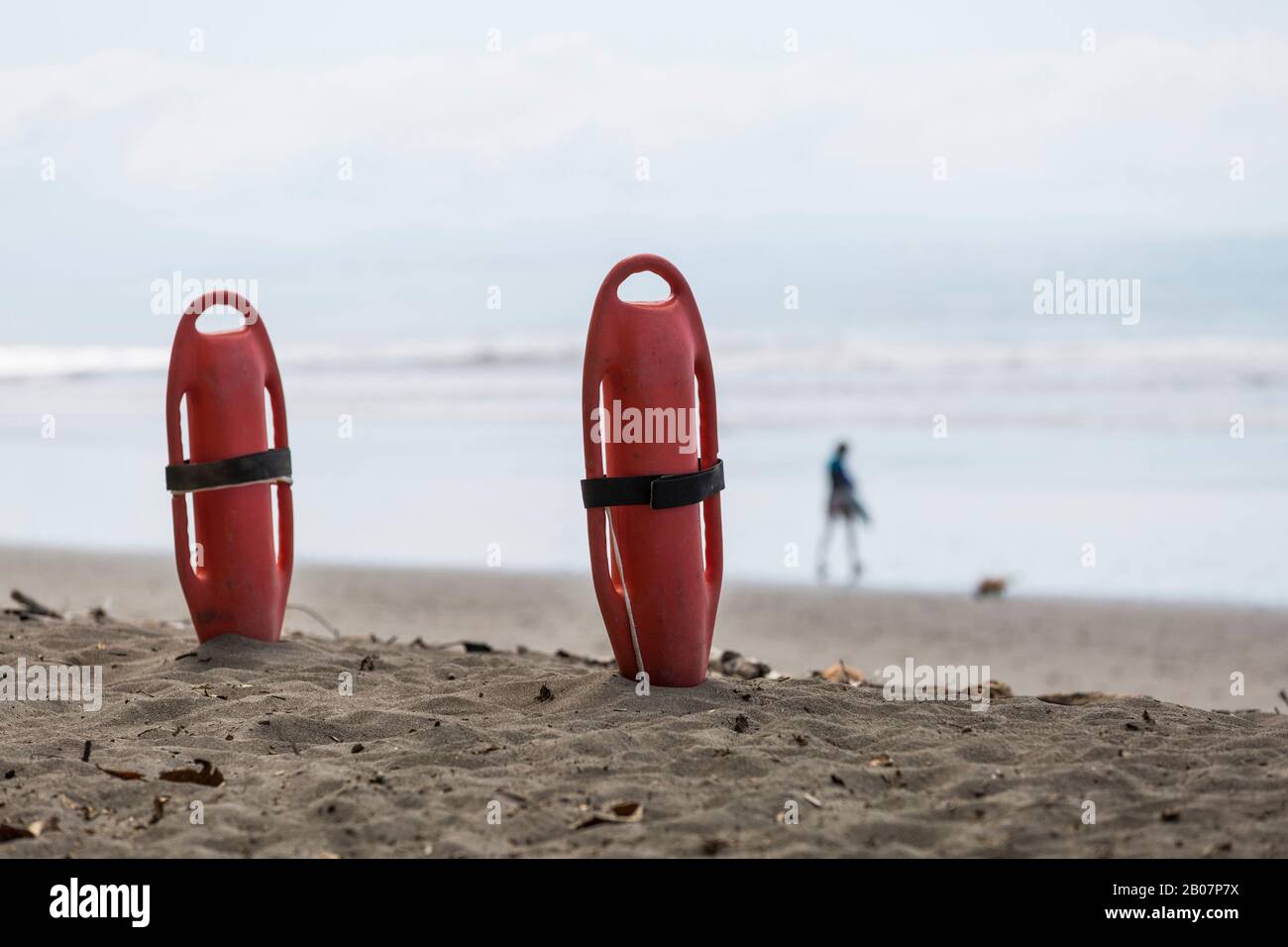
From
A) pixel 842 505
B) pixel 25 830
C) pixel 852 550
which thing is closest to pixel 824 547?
pixel 852 550

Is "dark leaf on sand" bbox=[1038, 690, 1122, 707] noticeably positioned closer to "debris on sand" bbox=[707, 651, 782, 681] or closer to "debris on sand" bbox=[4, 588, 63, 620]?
"debris on sand" bbox=[707, 651, 782, 681]

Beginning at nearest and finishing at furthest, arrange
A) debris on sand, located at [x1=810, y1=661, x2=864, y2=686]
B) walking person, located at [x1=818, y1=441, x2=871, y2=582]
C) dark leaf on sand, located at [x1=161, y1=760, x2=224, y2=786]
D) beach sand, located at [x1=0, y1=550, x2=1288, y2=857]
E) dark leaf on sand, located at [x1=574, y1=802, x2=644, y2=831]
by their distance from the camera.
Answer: beach sand, located at [x1=0, y1=550, x2=1288, y2=857] → dark leaf on sand, located at [x1=574, y1=802, x2=644, y2=831] → dark leaf on sand, located at [x1=161, y1=760, x2=224, y2=786] → debris on sand, located at [x1=810, y1=661, x2=864, y2=686] → walking person, located at [x1=818, y1=441, x2=871, y2=582]

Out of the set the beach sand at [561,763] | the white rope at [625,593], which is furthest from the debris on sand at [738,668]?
the white rope at [625,593]

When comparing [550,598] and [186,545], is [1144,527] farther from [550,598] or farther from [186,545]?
[186,545]

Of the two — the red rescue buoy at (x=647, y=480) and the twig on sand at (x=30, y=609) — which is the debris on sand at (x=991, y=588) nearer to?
the red rescue buoy at (x=647, y=480)

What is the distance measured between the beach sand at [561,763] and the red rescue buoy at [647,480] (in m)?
0.26

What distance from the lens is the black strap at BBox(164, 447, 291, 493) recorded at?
696cm

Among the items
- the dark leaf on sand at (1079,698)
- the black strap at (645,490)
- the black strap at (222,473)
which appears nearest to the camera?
the black strap at (645,490)

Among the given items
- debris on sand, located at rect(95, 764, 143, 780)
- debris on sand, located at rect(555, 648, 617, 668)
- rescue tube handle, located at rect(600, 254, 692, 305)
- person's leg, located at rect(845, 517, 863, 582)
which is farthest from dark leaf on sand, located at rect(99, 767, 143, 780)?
person's leg, located at rect(845, 517, 863, 582)

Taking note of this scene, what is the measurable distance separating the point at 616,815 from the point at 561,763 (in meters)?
0.59

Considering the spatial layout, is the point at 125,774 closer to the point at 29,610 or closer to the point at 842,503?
the point at 29,610

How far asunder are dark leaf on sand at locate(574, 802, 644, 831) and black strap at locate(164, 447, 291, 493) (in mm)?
3300

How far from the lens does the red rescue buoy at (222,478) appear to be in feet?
23.0
